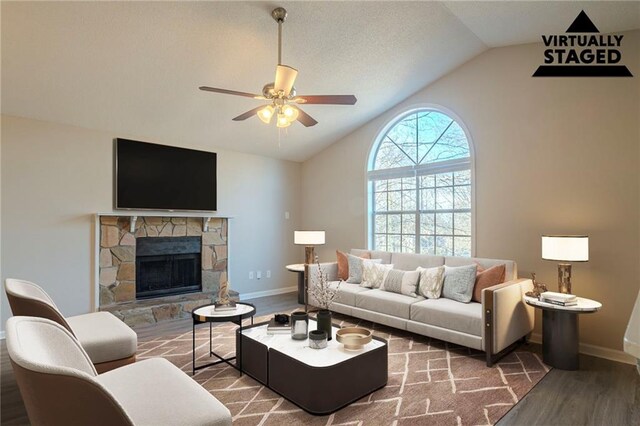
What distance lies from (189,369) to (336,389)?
4.68 feet

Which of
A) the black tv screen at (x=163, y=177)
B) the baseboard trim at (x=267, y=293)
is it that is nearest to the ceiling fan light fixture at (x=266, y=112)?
the black tv screen at (x=163, y=177)

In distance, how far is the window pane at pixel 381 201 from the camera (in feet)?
17.5

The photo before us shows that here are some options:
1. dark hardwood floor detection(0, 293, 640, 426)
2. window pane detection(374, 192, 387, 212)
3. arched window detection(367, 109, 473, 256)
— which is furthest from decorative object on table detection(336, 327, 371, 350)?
window pane detection(374, 192, 387, 212)

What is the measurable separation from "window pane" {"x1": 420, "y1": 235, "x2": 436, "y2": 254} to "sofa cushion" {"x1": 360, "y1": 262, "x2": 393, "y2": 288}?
627 millimetres

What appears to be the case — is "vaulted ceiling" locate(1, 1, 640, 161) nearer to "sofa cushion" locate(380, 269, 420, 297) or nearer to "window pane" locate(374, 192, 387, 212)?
"window pane" locate(374, 192, 387, 212)

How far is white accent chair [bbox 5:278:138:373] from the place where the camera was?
2.24m

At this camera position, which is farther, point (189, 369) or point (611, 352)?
point (611, 352)

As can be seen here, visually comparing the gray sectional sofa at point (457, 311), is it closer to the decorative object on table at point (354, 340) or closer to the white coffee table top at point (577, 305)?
the white coffee table top at point (577, 305)

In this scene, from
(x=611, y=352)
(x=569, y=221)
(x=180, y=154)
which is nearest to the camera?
→ (x=611, y=352)

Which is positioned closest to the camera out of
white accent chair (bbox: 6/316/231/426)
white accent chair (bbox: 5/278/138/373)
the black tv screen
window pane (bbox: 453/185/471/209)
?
white accent chair (bbox: 6/316/231/426)

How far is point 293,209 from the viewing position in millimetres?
6465

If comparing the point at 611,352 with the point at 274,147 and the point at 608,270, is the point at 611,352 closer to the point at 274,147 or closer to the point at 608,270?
the point at 608,270

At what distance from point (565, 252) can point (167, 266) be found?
4856 mm

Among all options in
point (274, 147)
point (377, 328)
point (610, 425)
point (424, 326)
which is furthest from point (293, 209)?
point (610, 425)
